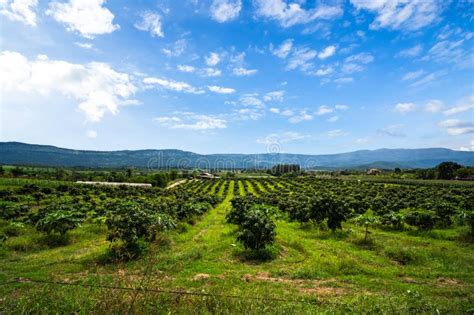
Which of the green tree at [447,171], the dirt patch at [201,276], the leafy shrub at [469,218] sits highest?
the green tree at [447,171]

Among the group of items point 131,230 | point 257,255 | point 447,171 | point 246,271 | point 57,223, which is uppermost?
point 447,171

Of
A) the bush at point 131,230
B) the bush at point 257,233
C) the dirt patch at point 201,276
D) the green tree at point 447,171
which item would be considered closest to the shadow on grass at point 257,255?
the bush at point 257,233

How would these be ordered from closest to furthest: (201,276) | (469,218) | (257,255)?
(201,276), (257,255), (469,218)

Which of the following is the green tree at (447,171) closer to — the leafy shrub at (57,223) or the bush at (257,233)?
the bush at (257,233)

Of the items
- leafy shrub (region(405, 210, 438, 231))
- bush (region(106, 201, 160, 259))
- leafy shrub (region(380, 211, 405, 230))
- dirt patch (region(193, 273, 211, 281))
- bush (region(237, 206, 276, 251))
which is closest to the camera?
dirt patch (region(193, 273, 211, 281))

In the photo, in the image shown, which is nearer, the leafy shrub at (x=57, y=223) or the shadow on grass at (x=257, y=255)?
the shadow on grass at (x=257, y=255)

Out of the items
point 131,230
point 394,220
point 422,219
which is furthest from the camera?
point 394,220

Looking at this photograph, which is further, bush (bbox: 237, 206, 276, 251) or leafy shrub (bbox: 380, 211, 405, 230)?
leafy shrub (bbox: 380, 211, 405, 230)

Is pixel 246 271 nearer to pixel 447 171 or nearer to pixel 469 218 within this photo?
pixel 469 218

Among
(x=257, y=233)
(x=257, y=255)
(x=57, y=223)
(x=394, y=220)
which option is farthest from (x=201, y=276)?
(x=394, y=220)

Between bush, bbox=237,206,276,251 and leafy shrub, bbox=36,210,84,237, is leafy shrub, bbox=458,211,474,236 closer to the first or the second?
bush, bbox=237,206,276,251

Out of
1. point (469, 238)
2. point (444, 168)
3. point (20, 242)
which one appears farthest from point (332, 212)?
point (444, 168)

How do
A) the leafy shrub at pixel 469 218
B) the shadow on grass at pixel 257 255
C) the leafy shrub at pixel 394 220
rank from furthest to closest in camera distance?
the leafy shrub at pixel 394 220, the leafy shrub at pixel 469 218, the shadow on grass at pixel 257 255

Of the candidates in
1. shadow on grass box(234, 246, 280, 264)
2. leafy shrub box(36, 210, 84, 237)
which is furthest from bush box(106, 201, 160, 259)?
shadow on grass box(234, 246, 280, 264)
